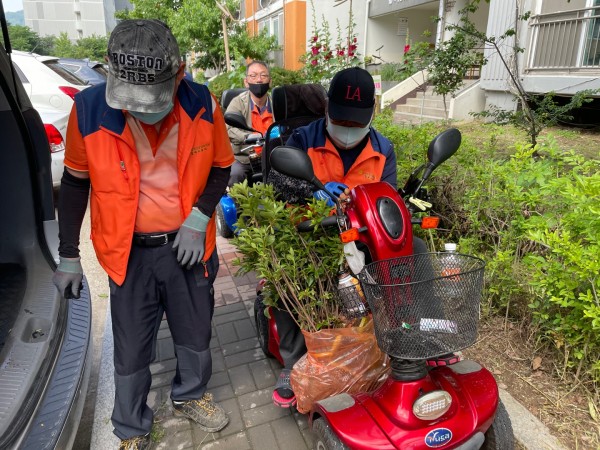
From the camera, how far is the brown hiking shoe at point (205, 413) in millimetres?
2545

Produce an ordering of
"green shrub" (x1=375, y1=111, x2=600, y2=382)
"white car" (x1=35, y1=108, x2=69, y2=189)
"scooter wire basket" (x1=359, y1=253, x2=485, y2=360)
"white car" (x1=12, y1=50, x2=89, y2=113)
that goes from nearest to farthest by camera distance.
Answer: "scooter wire basket" (x1=359, y1=253, x2=485, y2=360)
"green shrub" (x1=375, y1=111, x2=600, y2=382)
"white car" (x1=35, y1=108, x2=69, y2=189)
"white car" (x1=12, y1=50, x2=89, y2=113)

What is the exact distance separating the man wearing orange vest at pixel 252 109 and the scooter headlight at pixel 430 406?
359 centimetres

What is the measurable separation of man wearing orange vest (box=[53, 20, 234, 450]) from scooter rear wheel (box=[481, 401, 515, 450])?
139cm

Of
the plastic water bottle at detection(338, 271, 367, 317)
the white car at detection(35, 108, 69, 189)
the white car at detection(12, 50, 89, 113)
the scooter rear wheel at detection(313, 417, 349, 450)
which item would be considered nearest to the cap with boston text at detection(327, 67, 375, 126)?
the plastic water bottle at detection(338, 271, 367, 317)

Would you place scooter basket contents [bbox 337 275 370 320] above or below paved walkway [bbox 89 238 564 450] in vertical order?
above

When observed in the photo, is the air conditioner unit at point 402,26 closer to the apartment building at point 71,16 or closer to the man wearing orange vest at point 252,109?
the man wearing orange vest at point 252,109

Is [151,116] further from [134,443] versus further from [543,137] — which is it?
[543,137]

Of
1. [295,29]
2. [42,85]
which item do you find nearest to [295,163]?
[42,85]

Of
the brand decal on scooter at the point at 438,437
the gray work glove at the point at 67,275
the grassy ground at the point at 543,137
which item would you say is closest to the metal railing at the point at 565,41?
the grassy ground at the point at 543,137

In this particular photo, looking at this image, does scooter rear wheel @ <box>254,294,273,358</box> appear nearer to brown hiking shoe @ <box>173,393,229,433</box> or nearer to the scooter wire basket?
brown hiking shoe @ <box>173,393,229,433</box>

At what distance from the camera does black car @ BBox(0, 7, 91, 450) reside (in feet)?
6.34

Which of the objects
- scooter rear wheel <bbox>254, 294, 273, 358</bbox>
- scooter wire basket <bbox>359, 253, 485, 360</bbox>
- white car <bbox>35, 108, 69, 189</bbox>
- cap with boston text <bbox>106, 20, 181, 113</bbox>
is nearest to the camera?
scooter wire basket <bbox>359, 253, 485, 360</bbox>

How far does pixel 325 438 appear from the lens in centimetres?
194

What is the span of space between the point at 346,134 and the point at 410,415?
138 centimetres
